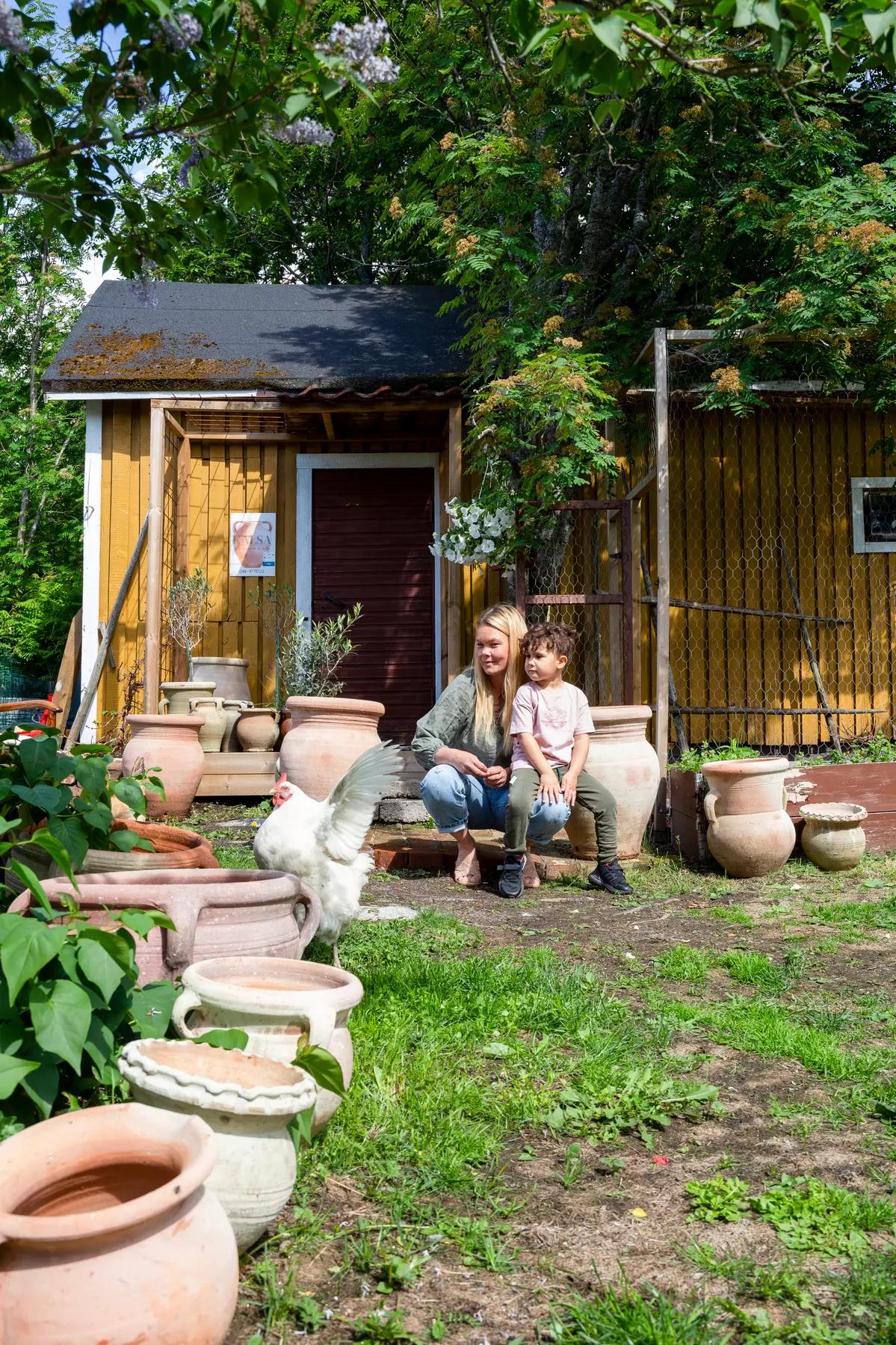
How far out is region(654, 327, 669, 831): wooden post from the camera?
19.4ft

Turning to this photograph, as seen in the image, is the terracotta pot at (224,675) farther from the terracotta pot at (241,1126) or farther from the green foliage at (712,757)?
the terracotta pot at (241,1126)

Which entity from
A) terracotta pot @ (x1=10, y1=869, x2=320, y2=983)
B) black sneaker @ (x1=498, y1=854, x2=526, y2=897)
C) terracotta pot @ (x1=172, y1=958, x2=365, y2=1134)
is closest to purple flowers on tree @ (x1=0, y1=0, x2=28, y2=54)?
terracotta pot @ (x1=10, y1=869, x2=320, y2=983)

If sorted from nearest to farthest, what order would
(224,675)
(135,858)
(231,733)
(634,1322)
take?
1. (634,1322)
2. (135,858)
3. (231,733)
4. (224,675)

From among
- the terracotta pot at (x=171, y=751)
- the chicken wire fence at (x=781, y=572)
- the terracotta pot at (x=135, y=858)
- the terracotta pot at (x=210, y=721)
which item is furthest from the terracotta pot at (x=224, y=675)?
the terracotta pot at (x=135, y=858)

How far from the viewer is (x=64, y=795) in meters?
2.29

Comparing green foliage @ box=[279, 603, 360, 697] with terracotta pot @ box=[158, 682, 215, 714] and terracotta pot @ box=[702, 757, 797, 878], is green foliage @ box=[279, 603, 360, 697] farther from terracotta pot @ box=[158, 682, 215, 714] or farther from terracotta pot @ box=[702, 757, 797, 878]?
terracotta pot @ box=[702, 757, 797, 878]

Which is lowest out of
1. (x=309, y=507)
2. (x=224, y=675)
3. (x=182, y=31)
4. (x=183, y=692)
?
(x=183, y=692)

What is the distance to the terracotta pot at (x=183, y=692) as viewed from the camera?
7414 millimetres

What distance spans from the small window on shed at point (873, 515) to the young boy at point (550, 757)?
502cm

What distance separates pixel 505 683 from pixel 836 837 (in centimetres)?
193

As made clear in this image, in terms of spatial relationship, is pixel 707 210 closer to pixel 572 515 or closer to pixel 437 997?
pixel 572 515

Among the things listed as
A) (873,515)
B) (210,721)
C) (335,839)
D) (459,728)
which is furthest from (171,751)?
(873,515)

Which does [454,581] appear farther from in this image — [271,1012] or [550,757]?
[271,1012]

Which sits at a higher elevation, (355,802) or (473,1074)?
(355,802)
